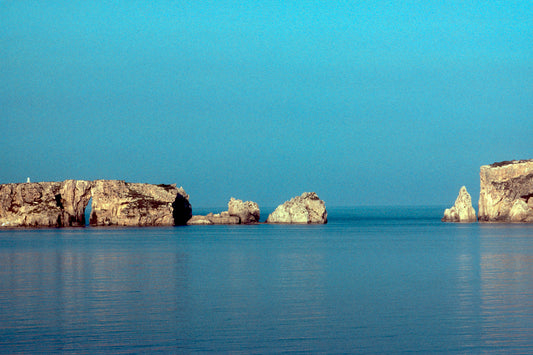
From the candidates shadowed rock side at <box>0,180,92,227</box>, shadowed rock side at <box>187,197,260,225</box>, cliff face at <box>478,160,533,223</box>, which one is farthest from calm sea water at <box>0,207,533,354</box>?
shadowed rock side at <box>187,197,260,225</box>

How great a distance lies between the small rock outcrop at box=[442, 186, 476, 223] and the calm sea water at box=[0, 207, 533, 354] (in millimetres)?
95122

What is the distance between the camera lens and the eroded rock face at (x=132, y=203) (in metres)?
146

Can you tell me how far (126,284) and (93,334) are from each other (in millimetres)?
17245

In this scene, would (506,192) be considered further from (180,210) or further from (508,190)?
(180,210)

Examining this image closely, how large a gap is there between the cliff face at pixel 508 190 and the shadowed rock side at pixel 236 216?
168ft

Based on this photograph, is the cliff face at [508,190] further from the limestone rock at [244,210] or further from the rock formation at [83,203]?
the rock formation at [83,203]

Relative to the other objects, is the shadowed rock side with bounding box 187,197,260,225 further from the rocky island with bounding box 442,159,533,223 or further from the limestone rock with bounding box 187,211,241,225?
the rocky island with bounding box 442,159,533,223

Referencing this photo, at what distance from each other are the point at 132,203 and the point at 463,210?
2943 inches

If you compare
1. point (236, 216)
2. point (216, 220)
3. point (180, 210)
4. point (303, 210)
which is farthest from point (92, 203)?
point (303, 210)

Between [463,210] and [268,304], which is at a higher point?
[463,210]

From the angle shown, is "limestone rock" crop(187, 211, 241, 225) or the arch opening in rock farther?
"limestone rock" crop(187, 211, 241, 225)

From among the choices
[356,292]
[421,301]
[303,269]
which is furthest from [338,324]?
[303,269]

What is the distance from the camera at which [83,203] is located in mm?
150625

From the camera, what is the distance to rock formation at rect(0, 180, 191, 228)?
146m
